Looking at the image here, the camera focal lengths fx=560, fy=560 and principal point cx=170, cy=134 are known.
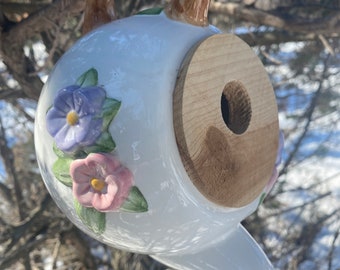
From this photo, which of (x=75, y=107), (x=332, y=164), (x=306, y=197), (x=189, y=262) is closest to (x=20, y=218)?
(x=189, y=262)

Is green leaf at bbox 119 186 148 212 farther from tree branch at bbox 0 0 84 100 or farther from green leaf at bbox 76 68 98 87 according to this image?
tree branch at bbox 0 0 84 100

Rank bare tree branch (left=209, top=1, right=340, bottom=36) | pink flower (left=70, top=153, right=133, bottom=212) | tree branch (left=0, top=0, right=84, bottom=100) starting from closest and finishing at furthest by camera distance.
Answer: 1. pink flower (left=70, top=153, right=133, bottom=212)
2. tree branch (left=0, top=0, right=84, bottom=100)
3. bare tree branch (left=209, top=1, right=340, bottom=36)

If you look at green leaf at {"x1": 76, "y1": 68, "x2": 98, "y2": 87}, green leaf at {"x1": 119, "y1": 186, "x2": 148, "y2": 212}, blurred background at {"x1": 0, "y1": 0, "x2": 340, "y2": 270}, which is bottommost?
blurred background at {"x1": 0, "y1": 0, "x2": 340, "y2": 270}

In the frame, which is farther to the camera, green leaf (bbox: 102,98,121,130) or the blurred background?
the blurred background

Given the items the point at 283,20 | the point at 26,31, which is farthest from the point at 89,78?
the point at 283,20

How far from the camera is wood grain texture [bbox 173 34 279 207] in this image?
50 centimetres

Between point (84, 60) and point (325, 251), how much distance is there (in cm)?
181

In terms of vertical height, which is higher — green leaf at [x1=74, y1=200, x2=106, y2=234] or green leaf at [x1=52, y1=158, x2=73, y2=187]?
→ green leaf at [x1=52, y1=158, x2=73, y2=187]

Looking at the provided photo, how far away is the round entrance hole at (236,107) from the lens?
22.8 inches

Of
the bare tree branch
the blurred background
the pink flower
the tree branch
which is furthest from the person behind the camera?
the bare tree branch

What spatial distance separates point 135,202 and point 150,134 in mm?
63

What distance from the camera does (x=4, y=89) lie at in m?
0.96

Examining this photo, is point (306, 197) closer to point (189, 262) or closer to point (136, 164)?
point (189, 262)

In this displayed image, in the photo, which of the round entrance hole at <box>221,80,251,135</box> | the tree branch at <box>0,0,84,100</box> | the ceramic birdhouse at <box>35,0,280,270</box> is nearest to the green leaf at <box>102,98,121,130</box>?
the ceramic birdhouse at <box>35,0,280,270</box>
